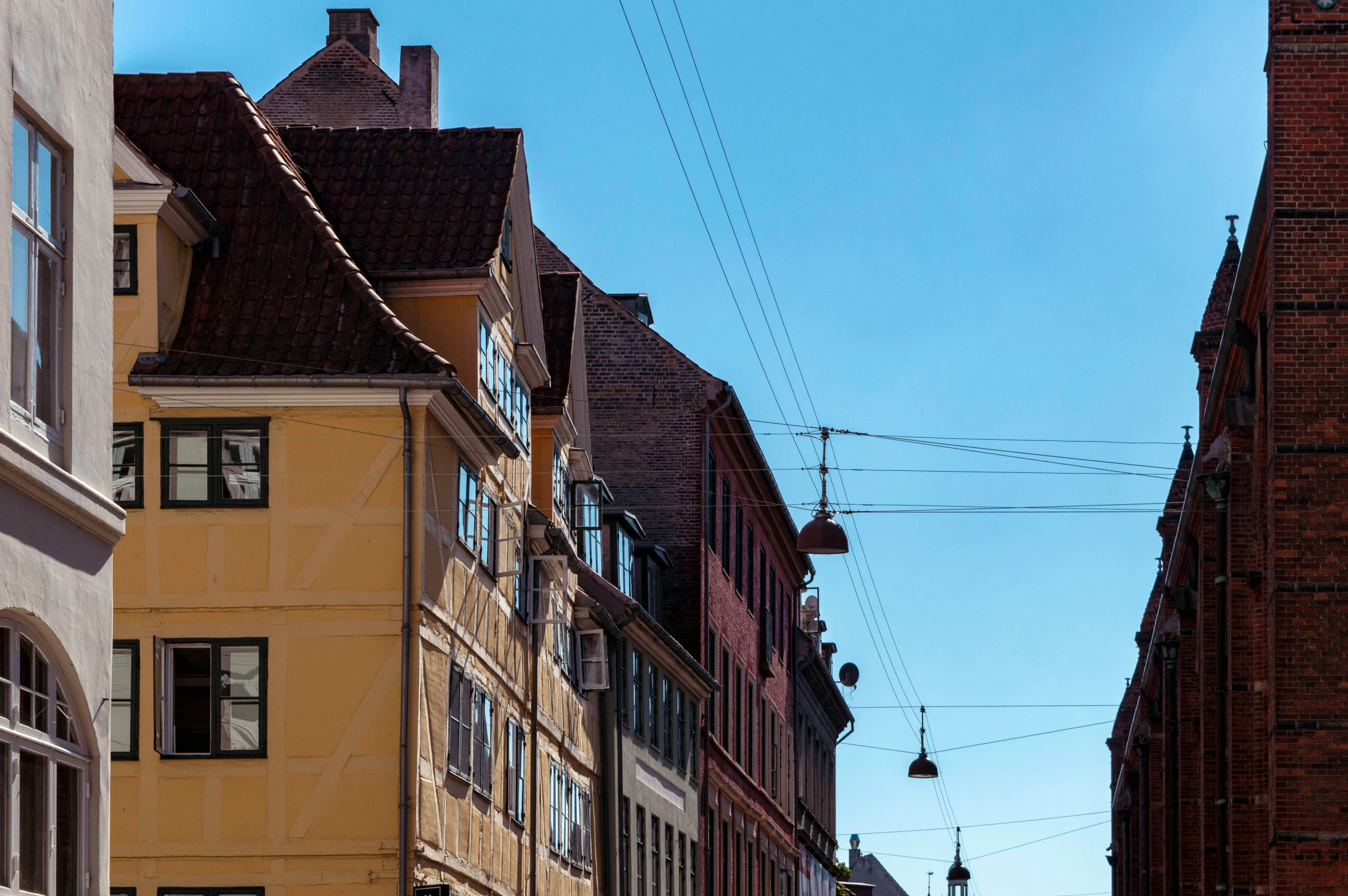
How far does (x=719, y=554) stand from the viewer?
46.9m

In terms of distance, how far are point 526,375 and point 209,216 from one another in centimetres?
663

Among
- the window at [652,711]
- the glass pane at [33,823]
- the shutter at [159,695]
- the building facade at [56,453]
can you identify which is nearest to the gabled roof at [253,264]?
the shutter at [159,695]

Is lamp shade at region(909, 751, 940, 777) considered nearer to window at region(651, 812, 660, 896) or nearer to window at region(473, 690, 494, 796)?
window at region(651, 812, 660, 896)

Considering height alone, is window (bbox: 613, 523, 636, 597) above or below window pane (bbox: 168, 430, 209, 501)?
above

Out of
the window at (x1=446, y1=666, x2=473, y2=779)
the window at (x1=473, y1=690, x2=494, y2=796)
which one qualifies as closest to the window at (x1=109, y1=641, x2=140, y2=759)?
the window at (x1=446, y1=666, x2=473, y2=779)

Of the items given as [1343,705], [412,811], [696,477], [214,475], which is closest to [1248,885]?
[1343,705]

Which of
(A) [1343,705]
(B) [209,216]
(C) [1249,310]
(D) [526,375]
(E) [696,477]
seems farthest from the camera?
(E) [696,477]

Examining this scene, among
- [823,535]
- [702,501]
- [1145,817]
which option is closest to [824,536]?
[823,535]

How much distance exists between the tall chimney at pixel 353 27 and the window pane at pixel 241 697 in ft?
73.8

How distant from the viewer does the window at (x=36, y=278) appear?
13.7 metres

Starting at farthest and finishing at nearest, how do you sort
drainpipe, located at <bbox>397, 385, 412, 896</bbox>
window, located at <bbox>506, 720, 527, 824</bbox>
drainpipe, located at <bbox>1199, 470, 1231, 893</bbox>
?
drainpipe, located at <bbox>1199, 470, 1231, 893</bbox>, window, located at <bbox>506, 720, 527, 824</bbox>, drainpipe, located at <bbox>397, 385, 412, 896</bbox>

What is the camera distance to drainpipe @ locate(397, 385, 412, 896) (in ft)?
76.8

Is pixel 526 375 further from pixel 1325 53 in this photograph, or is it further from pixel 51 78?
pixel 51 78

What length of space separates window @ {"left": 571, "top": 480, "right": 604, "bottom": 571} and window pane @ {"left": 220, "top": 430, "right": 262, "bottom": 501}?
11.7 m
